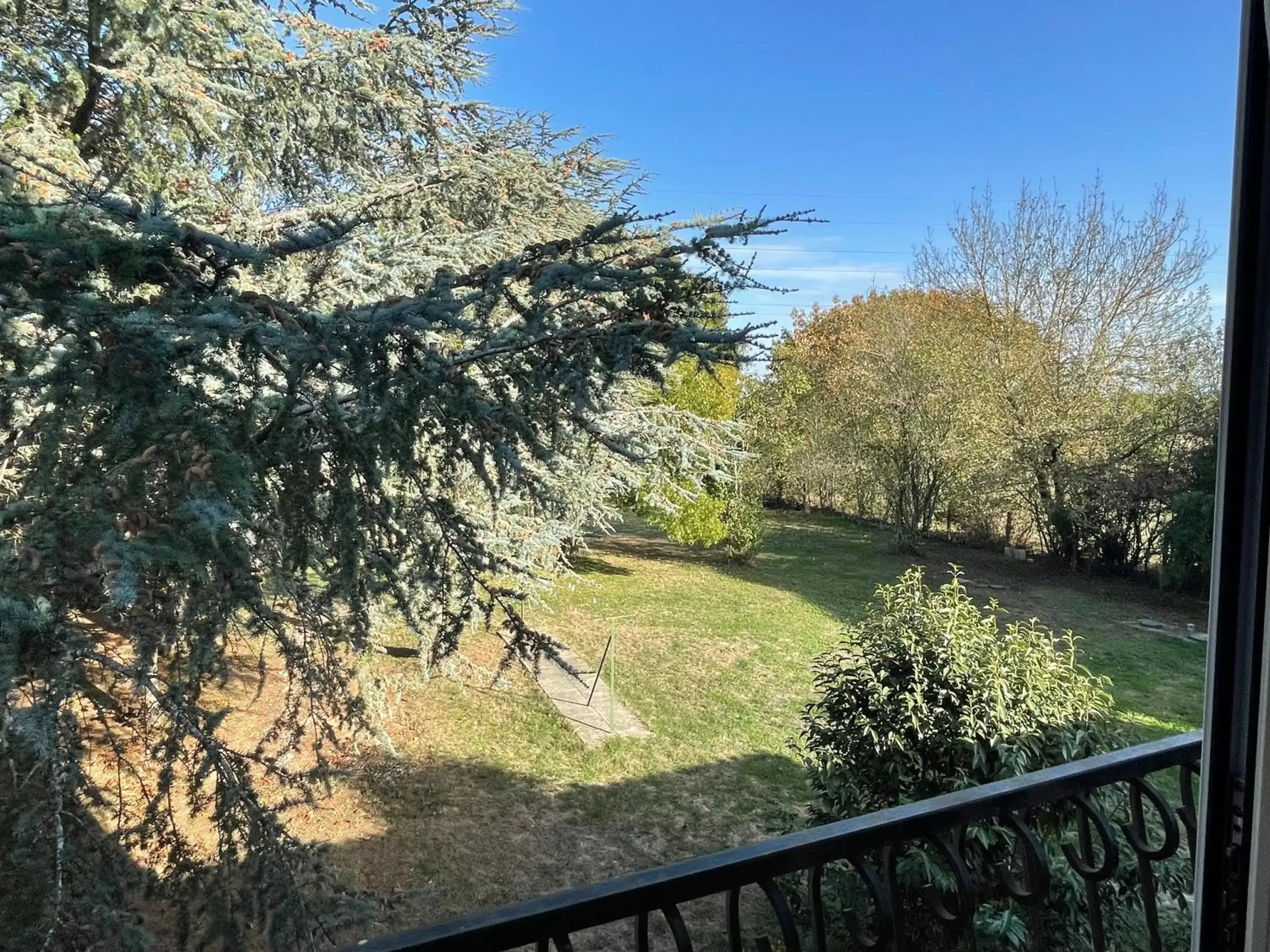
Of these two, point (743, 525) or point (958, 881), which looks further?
point (743, 525)

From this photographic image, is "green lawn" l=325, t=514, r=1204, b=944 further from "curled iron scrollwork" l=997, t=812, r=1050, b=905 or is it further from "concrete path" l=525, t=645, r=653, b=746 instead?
"curled iron scrollwork" l=997, t=812, r=1050, b=905

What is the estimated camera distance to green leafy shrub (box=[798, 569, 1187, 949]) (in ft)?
6.25

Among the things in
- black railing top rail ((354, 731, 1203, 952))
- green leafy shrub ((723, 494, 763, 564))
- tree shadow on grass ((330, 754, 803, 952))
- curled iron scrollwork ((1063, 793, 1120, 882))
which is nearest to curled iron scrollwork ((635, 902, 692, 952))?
black railing top rail ((354, 731, 1203, 952))

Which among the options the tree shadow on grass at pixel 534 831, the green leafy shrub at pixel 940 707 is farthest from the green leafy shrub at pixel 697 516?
the green leafy shrub at pixel 940 707

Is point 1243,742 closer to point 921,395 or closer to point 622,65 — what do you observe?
point 622,65

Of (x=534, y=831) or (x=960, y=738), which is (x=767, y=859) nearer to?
(x=960, y=738)

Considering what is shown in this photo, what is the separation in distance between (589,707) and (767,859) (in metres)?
3.93

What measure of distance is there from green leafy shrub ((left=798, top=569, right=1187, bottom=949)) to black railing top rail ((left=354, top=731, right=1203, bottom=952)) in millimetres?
1099

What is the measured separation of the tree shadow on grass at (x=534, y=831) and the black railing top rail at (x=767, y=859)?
6.77ft

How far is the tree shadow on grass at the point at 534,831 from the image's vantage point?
2.66 m

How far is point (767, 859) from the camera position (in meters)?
0.70

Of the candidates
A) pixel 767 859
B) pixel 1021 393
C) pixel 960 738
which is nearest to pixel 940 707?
pixel 960 738

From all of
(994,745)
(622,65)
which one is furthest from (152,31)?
(994,745)

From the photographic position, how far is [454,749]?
384cm
